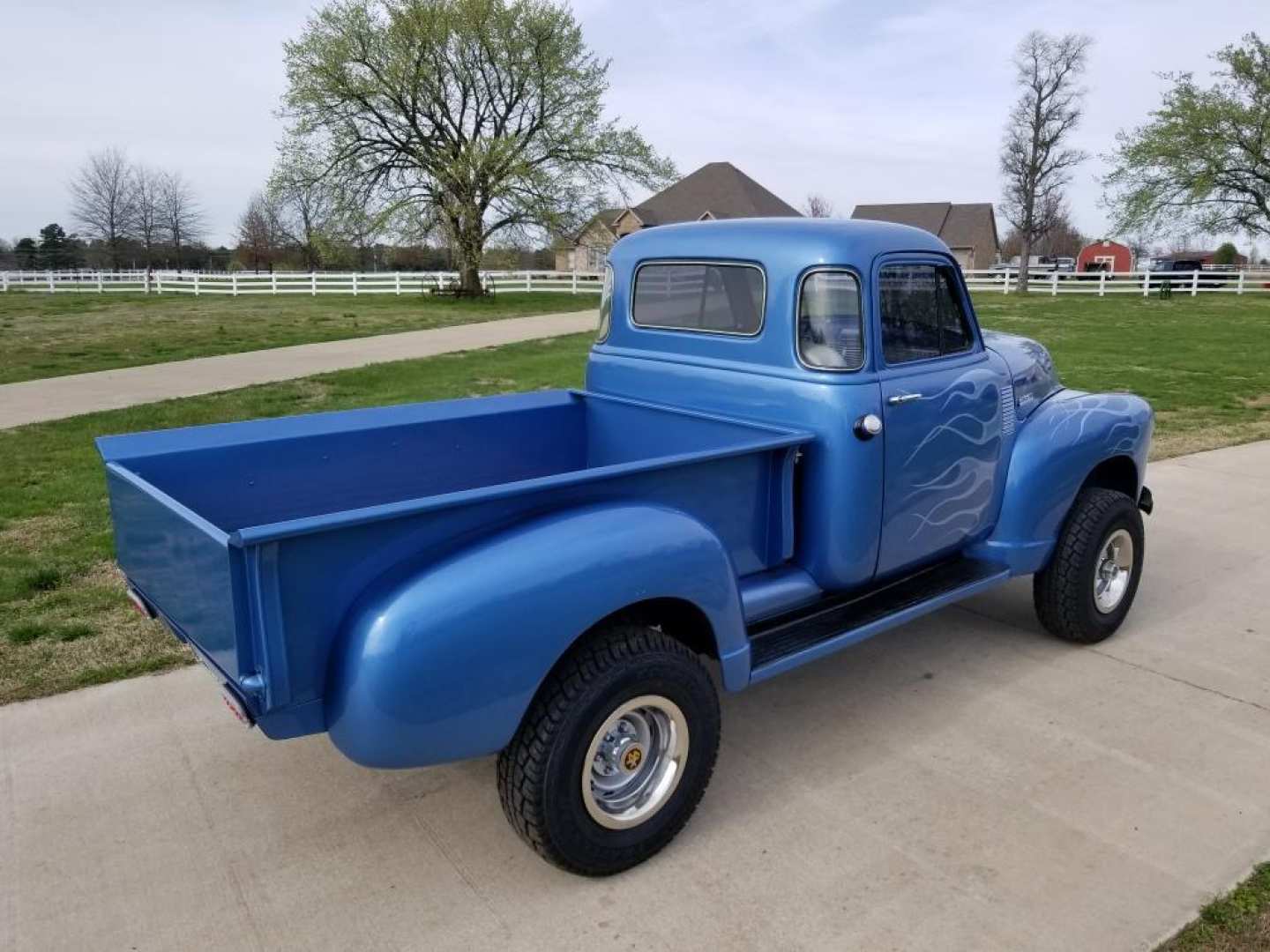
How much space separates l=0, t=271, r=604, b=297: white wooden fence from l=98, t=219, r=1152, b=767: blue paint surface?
86.1ft

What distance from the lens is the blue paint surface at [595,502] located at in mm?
2256

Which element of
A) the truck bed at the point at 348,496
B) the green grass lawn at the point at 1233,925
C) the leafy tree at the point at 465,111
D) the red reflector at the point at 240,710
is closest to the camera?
the truck bed at the point at 348,496

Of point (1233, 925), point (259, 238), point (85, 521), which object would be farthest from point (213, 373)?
point (259, 238)

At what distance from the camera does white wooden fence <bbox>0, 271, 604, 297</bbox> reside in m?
31.4

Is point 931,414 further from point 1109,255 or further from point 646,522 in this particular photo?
point 1109,255

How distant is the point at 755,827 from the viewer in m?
2.97

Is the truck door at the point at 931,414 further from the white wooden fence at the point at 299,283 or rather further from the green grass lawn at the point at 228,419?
the white wooden fence at the point at 299,283

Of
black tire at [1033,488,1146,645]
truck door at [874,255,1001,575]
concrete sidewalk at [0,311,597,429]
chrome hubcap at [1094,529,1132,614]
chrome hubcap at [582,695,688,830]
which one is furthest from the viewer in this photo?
concrete sidewalk at [0,311,597,429]

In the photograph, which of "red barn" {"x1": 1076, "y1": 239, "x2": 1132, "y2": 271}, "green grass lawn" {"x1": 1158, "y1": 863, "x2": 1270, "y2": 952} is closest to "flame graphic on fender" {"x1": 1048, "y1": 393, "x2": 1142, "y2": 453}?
"green grass lawn" {"x1": 1158, "y1": 863, "x2": 1270, "y2": 952}

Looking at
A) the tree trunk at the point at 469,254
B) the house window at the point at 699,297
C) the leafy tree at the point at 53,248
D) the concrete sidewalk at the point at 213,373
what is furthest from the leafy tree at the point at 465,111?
the leafy tree at the point at 53,248

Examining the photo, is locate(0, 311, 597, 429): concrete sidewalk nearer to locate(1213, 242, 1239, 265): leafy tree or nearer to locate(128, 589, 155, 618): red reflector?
locate(128, 589, 155, 618): red reflector

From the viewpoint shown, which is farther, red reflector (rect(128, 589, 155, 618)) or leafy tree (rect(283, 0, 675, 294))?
leafy tree (rect(283, 0, 675, 294))

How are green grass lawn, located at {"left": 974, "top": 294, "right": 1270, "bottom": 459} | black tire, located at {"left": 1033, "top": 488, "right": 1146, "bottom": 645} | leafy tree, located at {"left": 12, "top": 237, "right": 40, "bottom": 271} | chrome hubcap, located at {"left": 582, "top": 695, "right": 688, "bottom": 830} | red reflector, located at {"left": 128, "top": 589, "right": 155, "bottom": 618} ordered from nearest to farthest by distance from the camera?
chrome hubcap, located at {"left": 582, "top": 695, "right": 688, "bottom": 830}, red reflector, located at {"left": 128, "top": 589, "right": 155, "bottom": 618}, black tire, located at {"left": 1033, "top": 488, "right": 1146, "bottom": 645}, green grass lawn, located at {"left": 974, "top": 294, "right": 1270, "bottom": 459}, leafy tree, located at {"left": 12, "top": 237, "right": 40, "bottom": 271}

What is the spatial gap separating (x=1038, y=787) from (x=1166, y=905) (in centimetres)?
60
